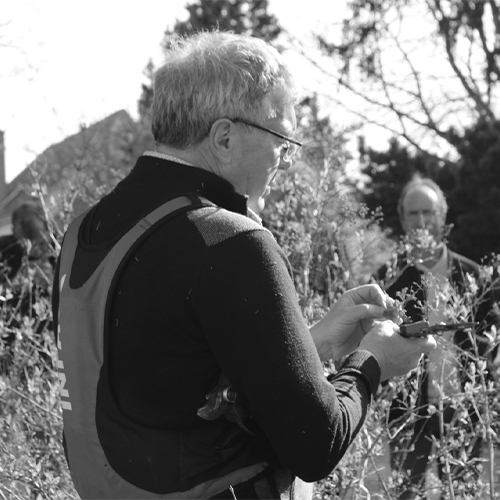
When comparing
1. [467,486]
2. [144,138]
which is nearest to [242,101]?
[467,486]

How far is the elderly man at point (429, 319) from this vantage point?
2923 millimetres

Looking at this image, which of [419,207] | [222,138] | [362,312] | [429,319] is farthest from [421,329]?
[419,207]

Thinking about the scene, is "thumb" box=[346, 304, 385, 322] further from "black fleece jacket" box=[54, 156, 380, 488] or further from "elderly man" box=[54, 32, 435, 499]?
"black fleece jacket" box=[54, 156, 380, 488]

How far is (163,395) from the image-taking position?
5.30 ft

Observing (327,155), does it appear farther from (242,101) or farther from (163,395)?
(163,395)

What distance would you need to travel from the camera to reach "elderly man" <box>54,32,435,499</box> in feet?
5.11

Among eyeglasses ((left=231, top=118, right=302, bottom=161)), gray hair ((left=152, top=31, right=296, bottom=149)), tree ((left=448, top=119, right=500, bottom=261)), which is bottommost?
tree ((left=448, top=119, right=500, bottom=261))

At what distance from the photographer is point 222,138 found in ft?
5.87

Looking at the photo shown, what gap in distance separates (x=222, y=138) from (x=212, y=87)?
105mm

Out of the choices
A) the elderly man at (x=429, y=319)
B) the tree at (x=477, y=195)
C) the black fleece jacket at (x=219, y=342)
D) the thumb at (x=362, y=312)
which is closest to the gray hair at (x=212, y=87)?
the black fleece jacket at (x=219, y=342)

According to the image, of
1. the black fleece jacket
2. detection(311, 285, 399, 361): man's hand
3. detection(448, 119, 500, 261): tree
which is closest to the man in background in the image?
detection(311, 285, 399, 361): man's hand

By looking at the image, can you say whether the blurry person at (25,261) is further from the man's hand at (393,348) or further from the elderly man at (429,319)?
the man's hand at (393,348)

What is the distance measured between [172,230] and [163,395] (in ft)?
1.00

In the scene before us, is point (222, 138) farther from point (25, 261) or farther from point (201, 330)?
point (25, 261)
